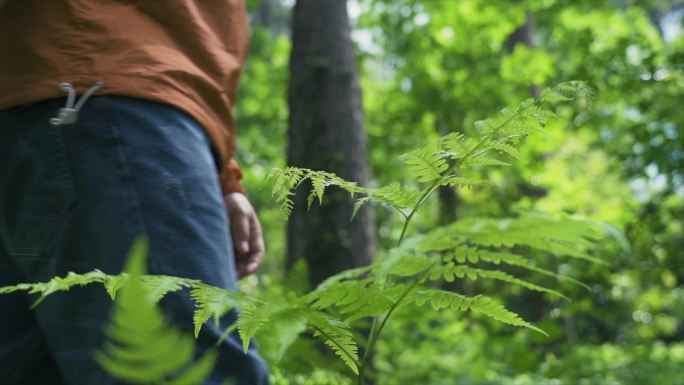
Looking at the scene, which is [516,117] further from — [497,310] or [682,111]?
[682,111]

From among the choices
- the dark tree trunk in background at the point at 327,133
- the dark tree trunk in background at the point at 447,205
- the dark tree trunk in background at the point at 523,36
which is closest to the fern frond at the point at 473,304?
the dark tree trunk in background at the point at 327,133

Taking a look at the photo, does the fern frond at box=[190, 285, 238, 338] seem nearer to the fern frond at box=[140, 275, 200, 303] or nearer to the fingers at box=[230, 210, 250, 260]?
the fern frond at box=[140, 275, 200, 303]

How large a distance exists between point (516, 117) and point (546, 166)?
479 cm

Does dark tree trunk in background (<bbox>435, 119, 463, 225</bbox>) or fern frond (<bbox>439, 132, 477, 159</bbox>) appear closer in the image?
fern frond (<bbox>439, 132, 477, 159</bbox>)

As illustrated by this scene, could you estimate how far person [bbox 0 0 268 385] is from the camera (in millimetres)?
1099

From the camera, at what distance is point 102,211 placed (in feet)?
3.62

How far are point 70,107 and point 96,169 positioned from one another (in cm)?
12

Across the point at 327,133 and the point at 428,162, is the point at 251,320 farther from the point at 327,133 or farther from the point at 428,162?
the point at 327,133

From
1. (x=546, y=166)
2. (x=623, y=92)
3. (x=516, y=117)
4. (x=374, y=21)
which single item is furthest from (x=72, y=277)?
(x=374, y=21)

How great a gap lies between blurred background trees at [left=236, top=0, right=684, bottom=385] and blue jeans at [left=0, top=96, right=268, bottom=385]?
1.63ft

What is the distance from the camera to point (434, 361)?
5.28 metres

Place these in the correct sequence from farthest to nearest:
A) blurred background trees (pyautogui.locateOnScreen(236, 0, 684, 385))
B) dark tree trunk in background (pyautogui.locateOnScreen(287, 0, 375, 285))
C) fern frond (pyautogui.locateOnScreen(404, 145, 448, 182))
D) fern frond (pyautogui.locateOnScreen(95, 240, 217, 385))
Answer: blurred background trees (pyautogui.locateOnScreen(236, 0, 684, 385)), dark tree trunk in background (pyautogui.locateOnScreen(287, 0, 375, 285)), fern frond (pyautogui.locateOnScreen(404, 145, 448, 182)), fern frond (pyautogui.locateOnScreen(95, 240, 217, 385))

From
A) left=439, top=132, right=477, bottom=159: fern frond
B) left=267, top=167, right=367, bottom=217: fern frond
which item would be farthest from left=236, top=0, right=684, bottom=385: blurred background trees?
left=267, top=167, right=367, bottom=217: fern frond

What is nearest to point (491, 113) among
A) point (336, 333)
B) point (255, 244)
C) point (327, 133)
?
point (327, 133)
